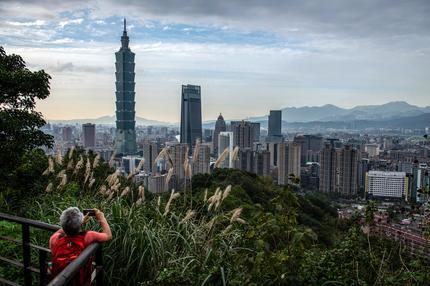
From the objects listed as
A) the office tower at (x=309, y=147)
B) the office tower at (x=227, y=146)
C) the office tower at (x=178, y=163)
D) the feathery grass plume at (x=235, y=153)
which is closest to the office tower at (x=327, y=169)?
the office tower at (x=309, y=147)

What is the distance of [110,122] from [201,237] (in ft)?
521

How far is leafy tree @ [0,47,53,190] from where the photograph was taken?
19.4 feet

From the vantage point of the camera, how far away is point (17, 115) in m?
6.14

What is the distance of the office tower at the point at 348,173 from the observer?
48469 mm

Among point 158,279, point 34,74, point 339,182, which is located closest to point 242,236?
point 158,279

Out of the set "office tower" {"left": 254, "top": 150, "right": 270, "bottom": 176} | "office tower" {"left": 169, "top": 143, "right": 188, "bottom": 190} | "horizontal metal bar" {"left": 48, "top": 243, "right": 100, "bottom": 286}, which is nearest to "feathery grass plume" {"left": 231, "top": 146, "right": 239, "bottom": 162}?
"office tower" {"left": 169, "top": 143, "right": 188, "bottom": 190}

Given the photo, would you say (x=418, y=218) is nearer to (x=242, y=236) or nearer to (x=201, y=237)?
(x=242, y=236)

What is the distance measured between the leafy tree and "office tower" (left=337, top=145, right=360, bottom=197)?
145 ft

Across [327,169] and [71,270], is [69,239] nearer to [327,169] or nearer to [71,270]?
[71,270]

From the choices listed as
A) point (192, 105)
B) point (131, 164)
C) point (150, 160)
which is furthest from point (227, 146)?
point (192, 105)

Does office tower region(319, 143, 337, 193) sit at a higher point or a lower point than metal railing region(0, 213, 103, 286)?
lower

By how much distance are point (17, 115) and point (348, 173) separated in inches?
1858

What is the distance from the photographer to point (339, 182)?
1925 inches

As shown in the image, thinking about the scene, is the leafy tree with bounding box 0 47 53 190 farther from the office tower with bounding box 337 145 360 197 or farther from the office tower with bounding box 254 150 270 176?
the office tower with bounding box 254 150 270 176
